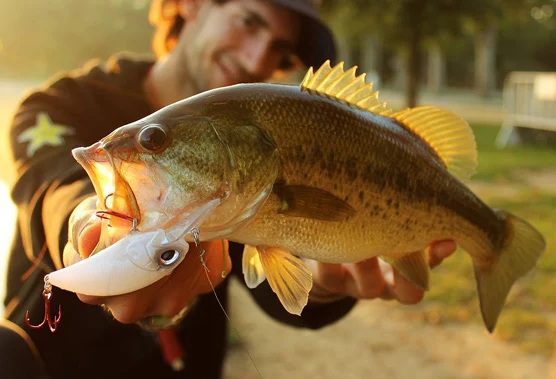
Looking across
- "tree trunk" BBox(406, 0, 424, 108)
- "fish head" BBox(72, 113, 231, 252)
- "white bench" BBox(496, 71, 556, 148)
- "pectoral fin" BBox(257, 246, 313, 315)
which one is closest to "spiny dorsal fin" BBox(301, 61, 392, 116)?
"fish head" BBox(72, 113, 231, 252)

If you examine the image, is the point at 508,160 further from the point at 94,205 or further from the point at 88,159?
the point at 88,159

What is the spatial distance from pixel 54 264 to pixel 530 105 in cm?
1256

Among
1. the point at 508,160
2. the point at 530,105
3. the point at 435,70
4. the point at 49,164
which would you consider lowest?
the point at 435,70

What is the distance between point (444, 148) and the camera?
5.14 feet

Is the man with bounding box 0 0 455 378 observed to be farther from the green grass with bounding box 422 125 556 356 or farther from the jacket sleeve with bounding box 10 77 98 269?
the green grass with bounding box 422 125 556 356

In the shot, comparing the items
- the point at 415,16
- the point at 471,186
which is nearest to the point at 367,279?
the point at 471,186

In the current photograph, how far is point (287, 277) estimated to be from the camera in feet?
4.22

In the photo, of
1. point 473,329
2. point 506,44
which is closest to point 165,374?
point 473,329

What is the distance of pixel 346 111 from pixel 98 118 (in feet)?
5.30

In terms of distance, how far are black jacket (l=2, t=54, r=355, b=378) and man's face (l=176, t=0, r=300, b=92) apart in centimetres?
35

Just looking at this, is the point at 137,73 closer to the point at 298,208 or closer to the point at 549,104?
the point at 298,208

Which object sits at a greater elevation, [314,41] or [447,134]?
[447,134]

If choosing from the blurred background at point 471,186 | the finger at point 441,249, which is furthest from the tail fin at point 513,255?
the blurred background at point 471,186

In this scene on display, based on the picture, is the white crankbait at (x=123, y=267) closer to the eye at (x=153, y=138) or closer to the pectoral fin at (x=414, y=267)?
the eye at (x=153, y=138)
